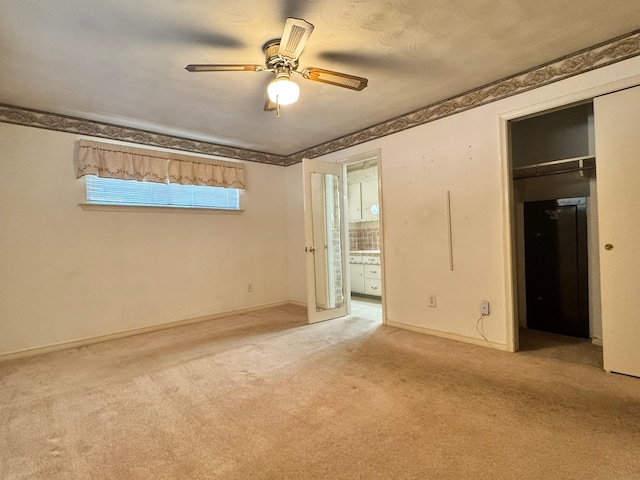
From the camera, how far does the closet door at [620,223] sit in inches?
88.1

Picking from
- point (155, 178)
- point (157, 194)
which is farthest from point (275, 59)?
point (157, 194)

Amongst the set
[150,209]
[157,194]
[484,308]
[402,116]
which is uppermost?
[402,116]

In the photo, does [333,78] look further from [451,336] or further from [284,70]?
[451,336]

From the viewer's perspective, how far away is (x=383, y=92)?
9.88 ft

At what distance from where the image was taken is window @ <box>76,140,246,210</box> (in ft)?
11.5

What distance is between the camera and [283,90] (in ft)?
7.29

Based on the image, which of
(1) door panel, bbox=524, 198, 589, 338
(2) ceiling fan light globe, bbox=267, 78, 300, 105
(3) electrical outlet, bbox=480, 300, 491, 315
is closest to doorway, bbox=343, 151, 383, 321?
(3) electrical outlet, bbox=480, 300, 491, 315

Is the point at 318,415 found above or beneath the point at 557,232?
beneath

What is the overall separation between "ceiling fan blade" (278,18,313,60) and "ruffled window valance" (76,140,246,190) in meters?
2.57

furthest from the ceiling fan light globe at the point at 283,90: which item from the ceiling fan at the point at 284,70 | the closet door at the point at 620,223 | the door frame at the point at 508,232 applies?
the closet door at the point at 620,223

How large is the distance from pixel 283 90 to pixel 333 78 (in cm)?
36

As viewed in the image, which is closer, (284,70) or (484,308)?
(284,70)

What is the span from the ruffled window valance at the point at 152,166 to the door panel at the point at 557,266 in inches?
149

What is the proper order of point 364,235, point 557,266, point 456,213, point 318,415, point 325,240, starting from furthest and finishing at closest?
point 364,235, point 325,240, point 557,266, point 456,213, point 318,415
